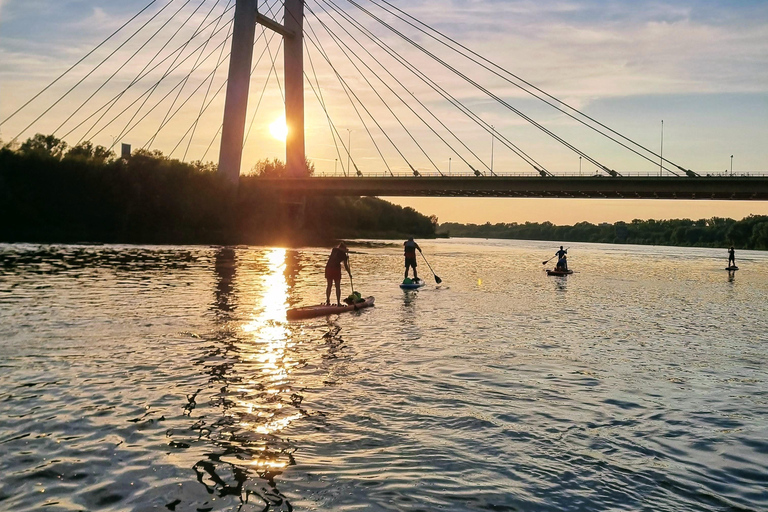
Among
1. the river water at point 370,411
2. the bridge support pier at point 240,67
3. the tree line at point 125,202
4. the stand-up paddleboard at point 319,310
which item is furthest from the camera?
the tree line at point 125,202

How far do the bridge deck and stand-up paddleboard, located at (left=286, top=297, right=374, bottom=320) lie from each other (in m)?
55.8

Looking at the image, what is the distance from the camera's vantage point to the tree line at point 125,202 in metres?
65.6

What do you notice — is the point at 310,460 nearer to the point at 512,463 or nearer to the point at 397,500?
the point at 397,500

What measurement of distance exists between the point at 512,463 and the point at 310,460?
87.7 inches

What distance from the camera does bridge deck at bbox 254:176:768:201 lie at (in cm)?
6812

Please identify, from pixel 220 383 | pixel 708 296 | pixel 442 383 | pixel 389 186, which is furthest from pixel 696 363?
pixel 389 186

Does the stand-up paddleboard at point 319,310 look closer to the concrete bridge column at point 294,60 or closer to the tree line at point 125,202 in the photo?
the tree line at point 125,202

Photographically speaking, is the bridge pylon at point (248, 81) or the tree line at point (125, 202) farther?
the tree line at point (125, 202)

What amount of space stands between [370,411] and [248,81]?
5877cm

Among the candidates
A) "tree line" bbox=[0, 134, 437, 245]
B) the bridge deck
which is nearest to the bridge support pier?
"tree line" bbox=[0, 134, 437, 245]

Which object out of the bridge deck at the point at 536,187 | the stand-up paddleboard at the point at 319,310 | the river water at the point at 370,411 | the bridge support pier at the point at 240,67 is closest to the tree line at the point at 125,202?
the bridge deck at the point at 536,187

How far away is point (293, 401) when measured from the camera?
370 inches

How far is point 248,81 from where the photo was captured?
6312cm

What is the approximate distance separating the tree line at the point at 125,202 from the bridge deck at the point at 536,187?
5.56 metres
